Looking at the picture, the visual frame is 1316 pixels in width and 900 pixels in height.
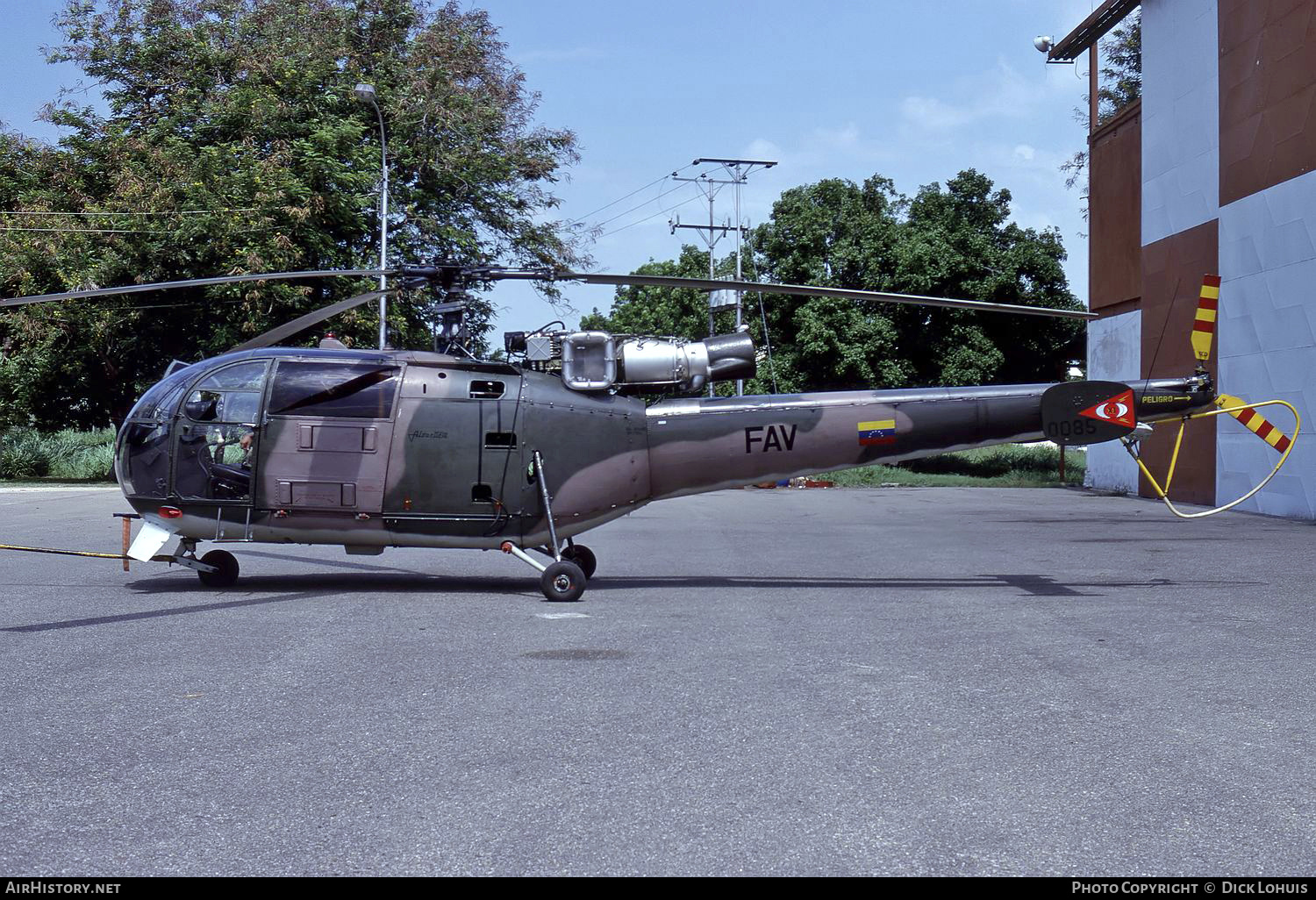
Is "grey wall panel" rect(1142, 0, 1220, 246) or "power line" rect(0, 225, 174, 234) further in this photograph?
"power line" rect(0, 225, 174, 234)

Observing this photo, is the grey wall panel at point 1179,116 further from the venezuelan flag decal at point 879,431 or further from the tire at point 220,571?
the tire at point 220,571

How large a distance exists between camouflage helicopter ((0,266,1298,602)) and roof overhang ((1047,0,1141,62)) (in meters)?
21.7

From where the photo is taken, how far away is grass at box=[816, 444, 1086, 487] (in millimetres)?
38250

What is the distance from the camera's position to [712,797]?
4773 millimetres

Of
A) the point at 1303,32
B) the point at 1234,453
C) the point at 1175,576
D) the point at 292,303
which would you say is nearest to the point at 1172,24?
the point at 1303,32

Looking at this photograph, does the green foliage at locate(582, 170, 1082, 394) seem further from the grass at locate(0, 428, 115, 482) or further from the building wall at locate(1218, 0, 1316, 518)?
the grass at locate(0, 428, 115, 482)

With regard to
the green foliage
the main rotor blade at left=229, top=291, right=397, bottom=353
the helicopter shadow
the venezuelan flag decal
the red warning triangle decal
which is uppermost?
the green foliage

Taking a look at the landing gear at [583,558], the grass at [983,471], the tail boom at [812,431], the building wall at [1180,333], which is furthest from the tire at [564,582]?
the grass at [983,471]

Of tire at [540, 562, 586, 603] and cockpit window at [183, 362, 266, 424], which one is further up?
cockpit window at [183, 362, 266, 424]

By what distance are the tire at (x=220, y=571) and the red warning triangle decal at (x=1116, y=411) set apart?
8.70 m

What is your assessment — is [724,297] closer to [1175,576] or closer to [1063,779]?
[1175,576]

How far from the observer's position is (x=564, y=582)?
35.5ft

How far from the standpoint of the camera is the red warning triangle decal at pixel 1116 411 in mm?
11719

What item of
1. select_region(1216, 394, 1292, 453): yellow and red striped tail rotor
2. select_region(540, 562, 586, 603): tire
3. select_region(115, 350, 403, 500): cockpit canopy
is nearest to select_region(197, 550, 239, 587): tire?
select_region(115, 350, 403, 500): cockpit canopy
